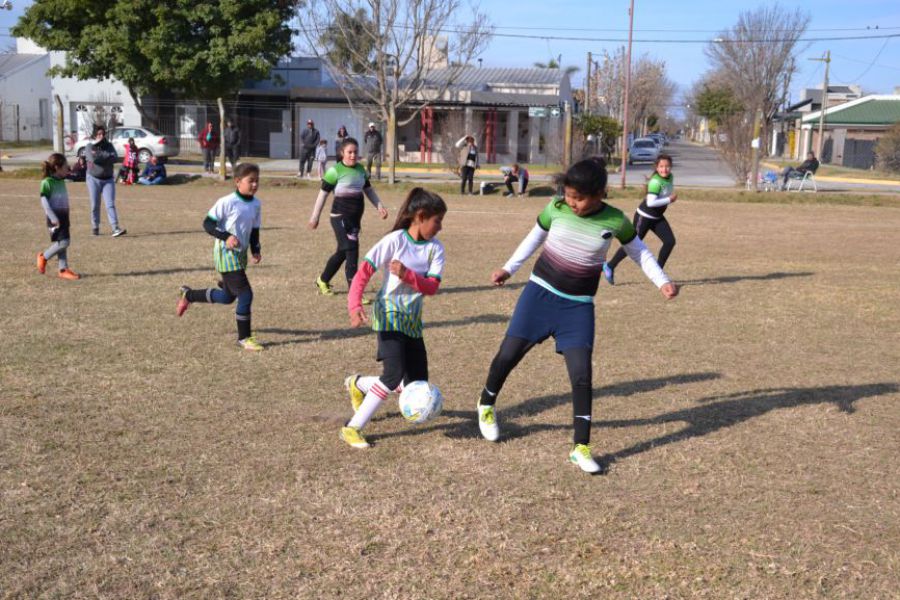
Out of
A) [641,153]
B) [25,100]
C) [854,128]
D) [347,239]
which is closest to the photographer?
[347,239]

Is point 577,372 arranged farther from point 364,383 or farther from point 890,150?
point 890,150

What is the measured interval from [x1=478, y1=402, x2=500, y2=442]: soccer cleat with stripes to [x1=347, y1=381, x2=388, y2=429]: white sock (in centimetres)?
69

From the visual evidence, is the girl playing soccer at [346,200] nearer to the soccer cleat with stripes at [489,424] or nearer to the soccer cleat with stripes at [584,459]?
the soccer cleat with stripes at [489,424]

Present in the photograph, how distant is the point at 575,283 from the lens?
5531 mm

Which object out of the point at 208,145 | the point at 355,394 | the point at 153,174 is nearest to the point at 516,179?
the point at 153,174

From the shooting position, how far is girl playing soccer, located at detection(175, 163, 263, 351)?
805cm

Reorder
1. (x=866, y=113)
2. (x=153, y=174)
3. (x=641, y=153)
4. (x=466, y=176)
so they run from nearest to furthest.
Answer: (x=466, y=176), (x=153, y=174), (x=641, y=153), (x=866, y=113)

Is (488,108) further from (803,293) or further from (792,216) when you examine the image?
(803,293)

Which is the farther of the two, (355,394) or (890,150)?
(890,150)

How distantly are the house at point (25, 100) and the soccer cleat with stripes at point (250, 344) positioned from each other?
51.4 meters

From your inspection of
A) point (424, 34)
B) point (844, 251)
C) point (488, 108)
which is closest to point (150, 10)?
point (424, 34)

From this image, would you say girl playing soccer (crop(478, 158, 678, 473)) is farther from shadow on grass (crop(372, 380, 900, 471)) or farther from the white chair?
the white chair

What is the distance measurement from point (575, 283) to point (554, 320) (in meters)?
0.26

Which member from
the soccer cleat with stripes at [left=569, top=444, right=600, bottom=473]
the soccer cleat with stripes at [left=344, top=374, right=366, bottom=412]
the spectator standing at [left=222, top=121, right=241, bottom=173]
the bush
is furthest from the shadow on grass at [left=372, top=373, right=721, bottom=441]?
the bush
